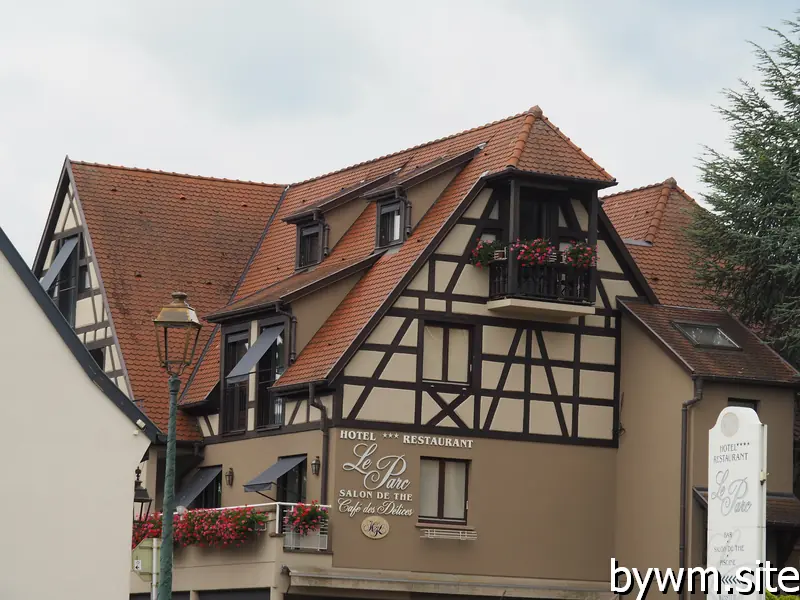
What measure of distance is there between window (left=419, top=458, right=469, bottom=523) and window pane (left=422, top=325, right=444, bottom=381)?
1.65m

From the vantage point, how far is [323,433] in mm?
37438

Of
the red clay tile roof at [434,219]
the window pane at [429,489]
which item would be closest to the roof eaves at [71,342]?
the red clay tile roof at [434,219]

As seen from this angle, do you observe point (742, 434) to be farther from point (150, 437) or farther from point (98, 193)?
point (98, 193)

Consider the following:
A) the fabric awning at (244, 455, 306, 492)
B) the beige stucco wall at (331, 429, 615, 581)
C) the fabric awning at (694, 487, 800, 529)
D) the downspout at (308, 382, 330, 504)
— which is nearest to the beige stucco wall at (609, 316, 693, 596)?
the beige stucco wall at (331, 429, 615, 581)

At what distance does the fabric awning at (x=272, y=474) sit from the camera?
37875 millimetres

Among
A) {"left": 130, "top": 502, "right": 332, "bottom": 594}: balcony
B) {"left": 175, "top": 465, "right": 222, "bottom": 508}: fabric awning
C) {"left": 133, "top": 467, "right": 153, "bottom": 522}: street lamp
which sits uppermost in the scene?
{"left": 175, "top": 465, "right": 222, "bottom": 508}: fabric awning

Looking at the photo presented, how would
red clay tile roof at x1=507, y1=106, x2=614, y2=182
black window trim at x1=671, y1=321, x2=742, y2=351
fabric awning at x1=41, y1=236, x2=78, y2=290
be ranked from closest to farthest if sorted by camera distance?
red clay tile roof at x1=507, y1=106, x2=614, y2=182, black window trim at x1=671, y1=321, x2=742, y2=351, fabric awning at x1=41, y1=236, x2=78, y2=290

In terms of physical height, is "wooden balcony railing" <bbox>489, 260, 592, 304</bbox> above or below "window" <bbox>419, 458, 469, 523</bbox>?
above

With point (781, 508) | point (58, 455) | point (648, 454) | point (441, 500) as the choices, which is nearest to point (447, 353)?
point (441, 500)

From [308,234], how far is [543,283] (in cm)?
676

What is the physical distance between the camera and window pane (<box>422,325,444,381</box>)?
3822 centimetres

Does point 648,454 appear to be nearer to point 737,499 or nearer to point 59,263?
point 737,499

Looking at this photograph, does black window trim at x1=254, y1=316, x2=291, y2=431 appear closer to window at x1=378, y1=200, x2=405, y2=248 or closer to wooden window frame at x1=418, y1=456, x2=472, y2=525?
window at x1=378, y1=200, x2=405, y2=248

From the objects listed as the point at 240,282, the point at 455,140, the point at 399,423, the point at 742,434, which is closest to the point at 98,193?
the point at 240,282
